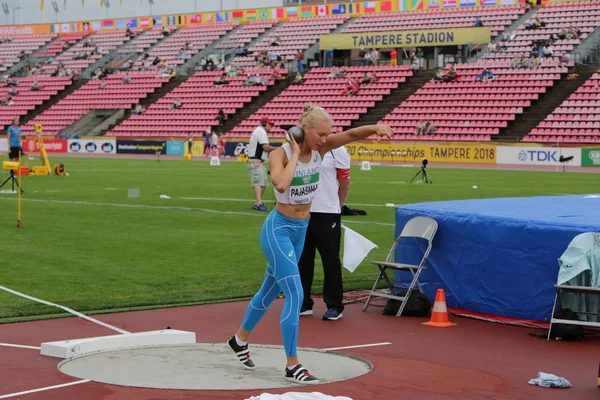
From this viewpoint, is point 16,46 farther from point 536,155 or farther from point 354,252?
point 354,252

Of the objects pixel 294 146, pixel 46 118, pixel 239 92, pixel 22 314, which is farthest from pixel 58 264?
pixel 46 118

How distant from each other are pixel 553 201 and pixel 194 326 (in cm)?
503

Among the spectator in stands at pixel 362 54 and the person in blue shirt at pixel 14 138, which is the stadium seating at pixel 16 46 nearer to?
the spectator in stands at pixel 362 54

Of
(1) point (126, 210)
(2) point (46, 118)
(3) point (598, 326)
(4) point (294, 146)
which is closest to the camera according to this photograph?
(4) point (294, 146)

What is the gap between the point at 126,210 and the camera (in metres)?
21.5

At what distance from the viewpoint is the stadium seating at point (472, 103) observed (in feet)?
170

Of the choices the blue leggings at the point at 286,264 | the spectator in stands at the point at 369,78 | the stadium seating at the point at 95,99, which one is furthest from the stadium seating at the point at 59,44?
the blue leggings at the point at 286,264

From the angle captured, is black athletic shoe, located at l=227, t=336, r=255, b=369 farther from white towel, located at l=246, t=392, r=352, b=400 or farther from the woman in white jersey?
white towel, located at l=246, t=392, r=352, b=400

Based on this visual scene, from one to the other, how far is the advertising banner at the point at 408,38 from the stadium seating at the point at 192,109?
16.4 feet

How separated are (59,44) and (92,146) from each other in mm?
26847

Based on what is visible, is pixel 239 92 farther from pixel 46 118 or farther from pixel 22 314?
pixel 22 314

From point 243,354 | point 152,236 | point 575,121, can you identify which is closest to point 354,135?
point 243,354

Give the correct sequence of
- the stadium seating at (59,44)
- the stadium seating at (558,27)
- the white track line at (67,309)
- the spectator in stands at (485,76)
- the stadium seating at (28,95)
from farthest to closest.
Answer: the stadium seating at (59,44) < the stadium seating at (28,95) < the stadium seating at (558,27) < the spectator in stands at (485,76) < the white track line at (67,309)

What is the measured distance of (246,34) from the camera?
74438 millimetres
